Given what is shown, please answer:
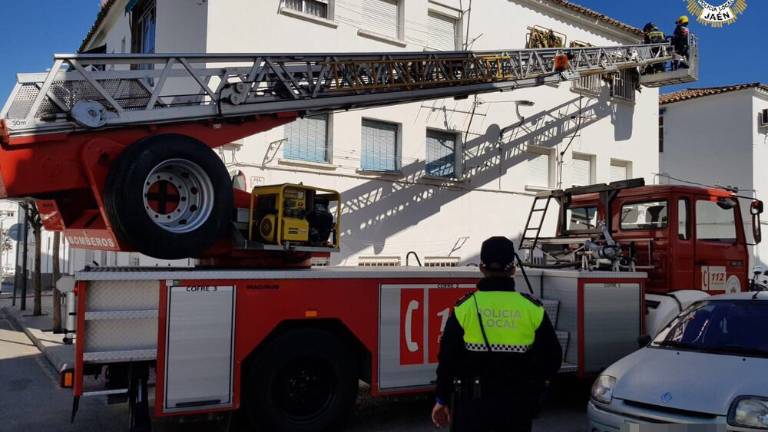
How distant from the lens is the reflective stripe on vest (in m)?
3.37

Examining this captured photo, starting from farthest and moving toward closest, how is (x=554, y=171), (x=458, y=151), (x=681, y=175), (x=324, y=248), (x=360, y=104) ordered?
(x=681, y=175), (x=554, y=171), (x=458, y=151), (x=360, y=104), (x=324, y=248)

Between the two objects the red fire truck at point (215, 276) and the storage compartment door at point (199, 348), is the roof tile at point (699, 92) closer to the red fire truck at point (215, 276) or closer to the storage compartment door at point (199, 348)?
the red fire truck at point (215, 276)

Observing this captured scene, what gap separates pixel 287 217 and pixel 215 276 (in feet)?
3.49

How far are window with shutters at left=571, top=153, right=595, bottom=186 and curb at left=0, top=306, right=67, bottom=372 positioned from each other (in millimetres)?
12671

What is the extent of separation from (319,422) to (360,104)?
4.30 m

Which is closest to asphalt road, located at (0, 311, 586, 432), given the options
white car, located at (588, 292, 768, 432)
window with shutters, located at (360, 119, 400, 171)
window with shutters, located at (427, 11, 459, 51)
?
white car, located at (588, 292, 768, 432)

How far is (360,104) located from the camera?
8.48 metres

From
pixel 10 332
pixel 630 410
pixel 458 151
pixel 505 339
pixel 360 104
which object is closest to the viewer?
pixel 505 339

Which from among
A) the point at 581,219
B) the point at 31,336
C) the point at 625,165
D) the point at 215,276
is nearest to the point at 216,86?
the point at 215,276

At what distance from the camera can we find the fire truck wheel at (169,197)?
216 inches

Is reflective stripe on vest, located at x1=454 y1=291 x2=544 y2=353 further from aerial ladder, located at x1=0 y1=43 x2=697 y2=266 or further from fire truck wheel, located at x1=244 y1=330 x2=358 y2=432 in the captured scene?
aerial ladder, located at x1=0 y1=43 x2=697 y2=266

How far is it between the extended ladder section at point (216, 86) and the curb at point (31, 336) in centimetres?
227

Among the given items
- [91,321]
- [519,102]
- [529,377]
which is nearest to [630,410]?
[529,377]

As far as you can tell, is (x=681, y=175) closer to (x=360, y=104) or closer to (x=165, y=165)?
(x=360, y=104)
